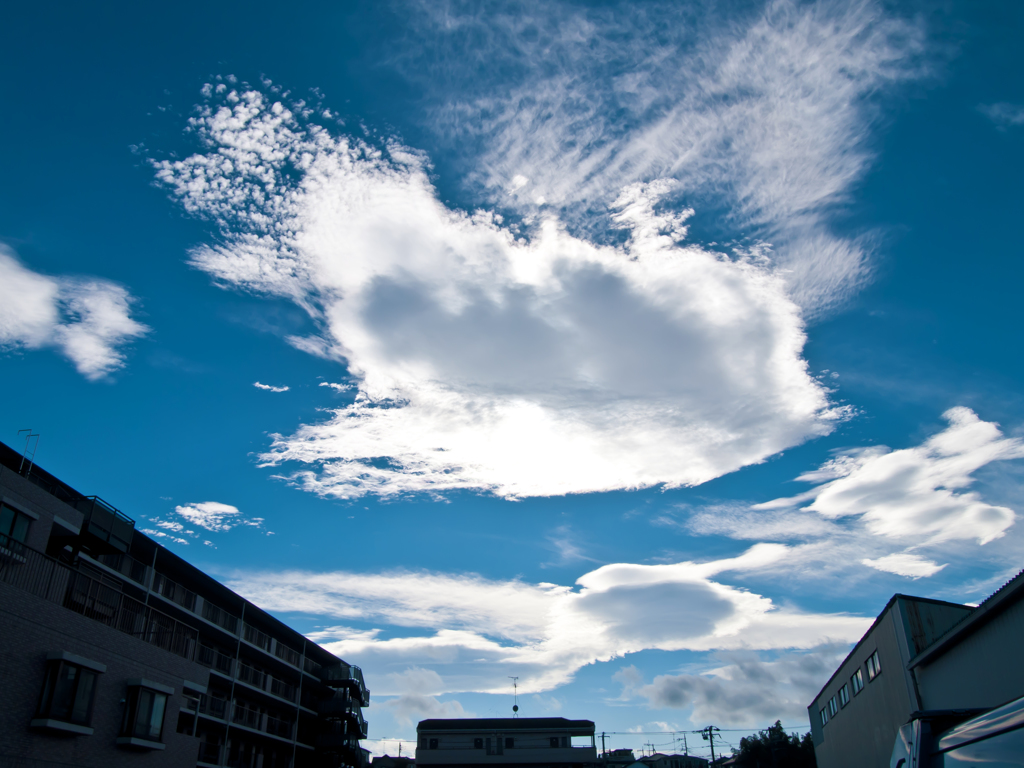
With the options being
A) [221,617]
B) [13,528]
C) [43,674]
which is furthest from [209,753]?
[13,528]

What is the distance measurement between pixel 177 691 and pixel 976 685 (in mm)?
23716

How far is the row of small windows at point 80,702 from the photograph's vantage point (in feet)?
51.6

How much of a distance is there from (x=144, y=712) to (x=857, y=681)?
30.1 metres

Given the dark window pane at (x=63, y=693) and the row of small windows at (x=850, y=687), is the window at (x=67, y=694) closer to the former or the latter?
the dark window pane at (x=63, y=693)

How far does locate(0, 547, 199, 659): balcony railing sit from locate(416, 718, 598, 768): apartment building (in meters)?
51.3

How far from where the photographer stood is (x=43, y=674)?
51.5 feet

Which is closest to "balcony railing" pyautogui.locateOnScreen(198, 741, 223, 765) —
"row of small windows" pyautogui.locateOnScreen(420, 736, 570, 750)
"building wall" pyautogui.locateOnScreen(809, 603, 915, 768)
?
"building wall" pyautogui.locateOnScreen(809, 603, 915, 768)

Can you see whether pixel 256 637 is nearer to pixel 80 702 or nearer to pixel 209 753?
pixel 209 753

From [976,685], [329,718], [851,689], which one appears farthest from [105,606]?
[329,718]

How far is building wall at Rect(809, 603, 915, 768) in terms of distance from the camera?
906 inches

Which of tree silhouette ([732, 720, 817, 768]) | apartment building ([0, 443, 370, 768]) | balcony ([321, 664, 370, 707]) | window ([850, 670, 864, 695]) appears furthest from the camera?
tree silhouette ([732, 720, 817, 768])

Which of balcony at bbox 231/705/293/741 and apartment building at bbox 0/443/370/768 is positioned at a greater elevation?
apartment building at bbox 0/443/370/768

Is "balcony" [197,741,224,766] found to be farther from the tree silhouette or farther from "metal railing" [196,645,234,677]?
the tree silhouette

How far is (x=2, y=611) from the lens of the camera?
14.7 m
